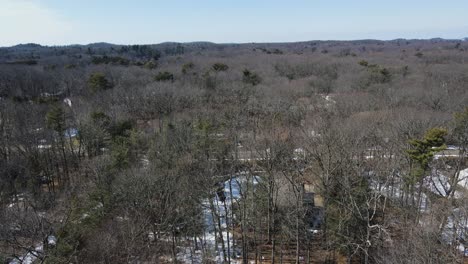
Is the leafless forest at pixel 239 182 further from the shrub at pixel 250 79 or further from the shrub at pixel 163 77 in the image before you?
the shrub at pixel 250 79

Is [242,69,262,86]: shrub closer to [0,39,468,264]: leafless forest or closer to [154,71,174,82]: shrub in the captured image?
[154,71,174,82]: shrub

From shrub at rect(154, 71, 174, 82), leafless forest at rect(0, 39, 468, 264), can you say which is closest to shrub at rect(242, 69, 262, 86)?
shrub at rect(154, 71, 174, 82)

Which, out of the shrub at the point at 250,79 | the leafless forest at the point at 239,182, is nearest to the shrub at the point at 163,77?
the shrub at the point at 250,79

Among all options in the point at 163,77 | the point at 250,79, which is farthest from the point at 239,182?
the point at 163,77

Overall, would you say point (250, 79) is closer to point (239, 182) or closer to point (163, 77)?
point (163, 77)

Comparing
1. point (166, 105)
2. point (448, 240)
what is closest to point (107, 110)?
point (166, 105)

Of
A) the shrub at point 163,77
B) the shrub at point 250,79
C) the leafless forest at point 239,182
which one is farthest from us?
the shrub at point 250,79

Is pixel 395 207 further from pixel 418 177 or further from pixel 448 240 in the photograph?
pixel 448 240

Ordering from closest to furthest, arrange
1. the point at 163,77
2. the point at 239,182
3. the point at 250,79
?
the point at 239,182, the point at 163,77, the point at 250,79
